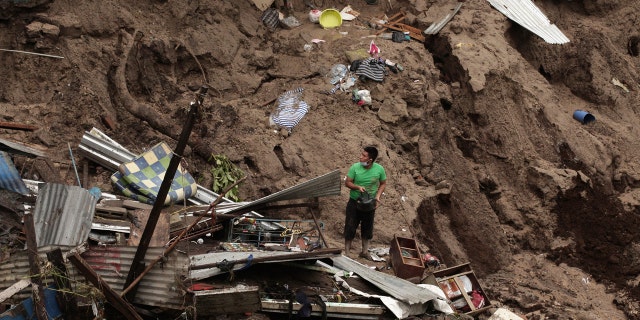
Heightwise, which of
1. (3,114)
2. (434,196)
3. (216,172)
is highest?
(3,114)

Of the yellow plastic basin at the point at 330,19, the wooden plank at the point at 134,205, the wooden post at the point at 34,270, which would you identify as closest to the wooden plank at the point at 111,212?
the wooden plank at the point at 134,205

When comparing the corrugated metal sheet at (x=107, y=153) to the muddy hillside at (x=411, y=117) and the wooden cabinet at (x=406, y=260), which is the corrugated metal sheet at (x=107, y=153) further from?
the wooden cabinet at (x=406, y=260)

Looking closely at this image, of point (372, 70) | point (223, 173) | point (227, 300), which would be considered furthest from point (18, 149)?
point (372, 70)

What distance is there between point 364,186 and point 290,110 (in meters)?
2.97

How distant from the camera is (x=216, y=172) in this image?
36.1 feet

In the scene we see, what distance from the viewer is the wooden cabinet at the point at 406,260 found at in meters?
9.72

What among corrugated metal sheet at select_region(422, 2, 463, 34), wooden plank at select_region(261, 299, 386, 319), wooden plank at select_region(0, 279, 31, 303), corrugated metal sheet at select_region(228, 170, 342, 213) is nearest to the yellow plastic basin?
corrugated metal sheet at select_region(422, 2, 463, 34)

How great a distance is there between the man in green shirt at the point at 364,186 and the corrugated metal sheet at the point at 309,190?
189 mm

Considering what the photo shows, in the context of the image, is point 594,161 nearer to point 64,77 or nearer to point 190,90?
point 190,90

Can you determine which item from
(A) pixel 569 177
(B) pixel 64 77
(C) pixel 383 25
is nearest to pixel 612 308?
(A) pixel 569 177

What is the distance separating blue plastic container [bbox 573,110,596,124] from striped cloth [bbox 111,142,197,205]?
307 inches

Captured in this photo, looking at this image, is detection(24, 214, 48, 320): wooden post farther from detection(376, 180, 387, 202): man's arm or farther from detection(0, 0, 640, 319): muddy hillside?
detection(376, 180, 387, 202): man's arm

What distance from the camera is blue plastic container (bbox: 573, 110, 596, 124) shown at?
15086 millimetres

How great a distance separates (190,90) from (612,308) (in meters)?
6.71
